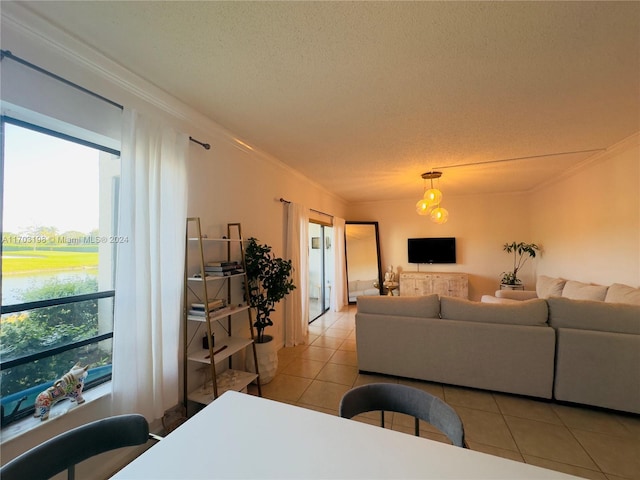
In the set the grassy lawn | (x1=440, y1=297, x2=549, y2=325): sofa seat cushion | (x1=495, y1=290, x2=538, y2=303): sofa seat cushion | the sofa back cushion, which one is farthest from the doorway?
the grassy lawn

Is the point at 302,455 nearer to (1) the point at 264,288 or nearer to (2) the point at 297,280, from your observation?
(1) the point at 264,288

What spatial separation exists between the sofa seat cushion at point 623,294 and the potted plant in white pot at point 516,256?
2.43 m

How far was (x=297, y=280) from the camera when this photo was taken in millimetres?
3674

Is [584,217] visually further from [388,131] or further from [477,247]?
[388,131]

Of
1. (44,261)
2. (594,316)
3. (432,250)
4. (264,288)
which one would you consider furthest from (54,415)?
(432,250)

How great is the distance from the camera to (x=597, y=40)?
4.62 feet

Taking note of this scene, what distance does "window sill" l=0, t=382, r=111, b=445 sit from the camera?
1251 mm

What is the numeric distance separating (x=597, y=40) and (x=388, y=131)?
139cm

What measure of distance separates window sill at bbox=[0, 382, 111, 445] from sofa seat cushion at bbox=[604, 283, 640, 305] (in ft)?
14.2

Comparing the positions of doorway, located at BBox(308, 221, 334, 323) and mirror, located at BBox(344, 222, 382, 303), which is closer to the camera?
doorway, located at BBox(308, 221, 334, 323)

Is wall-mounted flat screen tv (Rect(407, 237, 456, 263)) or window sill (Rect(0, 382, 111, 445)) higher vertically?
wall-mounted flat screen tv (Rect(407, 237, 456, 263))

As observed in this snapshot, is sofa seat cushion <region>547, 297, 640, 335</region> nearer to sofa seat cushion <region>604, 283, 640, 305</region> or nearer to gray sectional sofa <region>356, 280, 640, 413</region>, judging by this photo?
gray sectional sofa <region>356, 280, 640, 413</region>

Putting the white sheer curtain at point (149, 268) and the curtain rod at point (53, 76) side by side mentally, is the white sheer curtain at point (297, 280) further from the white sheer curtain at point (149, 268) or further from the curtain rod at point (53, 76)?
the curtain rod at point (53, 76)

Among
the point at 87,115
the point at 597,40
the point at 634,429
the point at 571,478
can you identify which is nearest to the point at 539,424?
the point at 634,429
